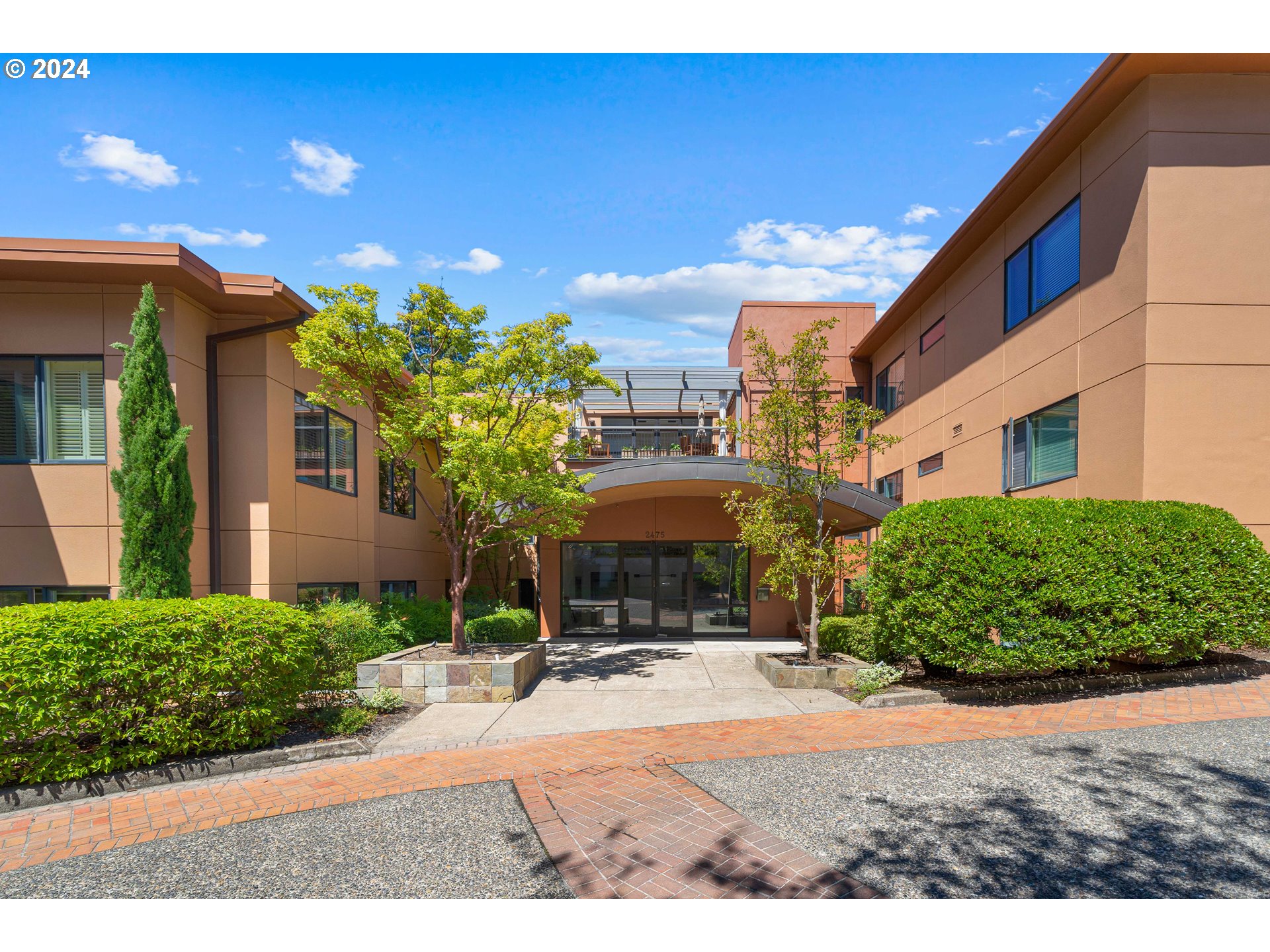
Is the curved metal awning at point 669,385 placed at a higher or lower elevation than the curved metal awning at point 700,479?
higher

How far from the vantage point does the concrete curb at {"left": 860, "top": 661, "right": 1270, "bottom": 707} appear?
773 centimetres

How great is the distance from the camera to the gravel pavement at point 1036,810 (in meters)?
3.76

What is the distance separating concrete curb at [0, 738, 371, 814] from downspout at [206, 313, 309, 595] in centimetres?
388

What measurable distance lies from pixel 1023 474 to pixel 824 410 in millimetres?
4280

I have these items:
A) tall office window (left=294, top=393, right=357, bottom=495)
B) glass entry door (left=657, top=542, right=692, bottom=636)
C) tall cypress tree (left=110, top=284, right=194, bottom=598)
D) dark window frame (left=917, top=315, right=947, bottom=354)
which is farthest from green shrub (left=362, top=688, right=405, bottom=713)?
dark window frame (left=917, top=315, right=947, bottom=354)

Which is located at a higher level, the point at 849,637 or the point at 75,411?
the point at 75,411

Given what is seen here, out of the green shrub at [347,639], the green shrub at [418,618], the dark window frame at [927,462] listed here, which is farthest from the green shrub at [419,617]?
the dark window frame at [927,462]

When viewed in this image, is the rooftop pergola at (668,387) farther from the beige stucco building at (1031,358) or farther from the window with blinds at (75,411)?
the window with blinds at (75,411)

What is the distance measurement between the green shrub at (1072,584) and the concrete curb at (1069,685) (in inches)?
7.3

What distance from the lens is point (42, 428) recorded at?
→ 9.03 m

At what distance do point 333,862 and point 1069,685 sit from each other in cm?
766

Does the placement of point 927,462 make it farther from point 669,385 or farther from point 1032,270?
point 669,385

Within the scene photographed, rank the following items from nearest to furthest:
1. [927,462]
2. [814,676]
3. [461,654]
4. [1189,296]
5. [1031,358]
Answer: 1. [1189,296]
2. [814,676]
3. [461,654]
4. [1031,358]
5. [927,462]

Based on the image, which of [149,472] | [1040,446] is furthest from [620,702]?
[1040,446]
